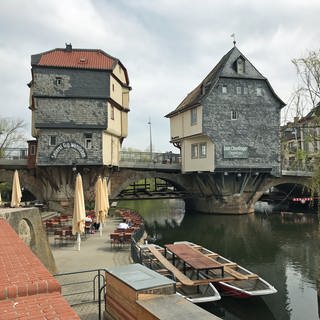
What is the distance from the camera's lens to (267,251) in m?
20.3

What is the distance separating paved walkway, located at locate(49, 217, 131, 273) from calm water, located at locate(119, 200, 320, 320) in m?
3.70

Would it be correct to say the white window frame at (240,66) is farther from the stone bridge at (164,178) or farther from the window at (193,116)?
the stone bridge at (164,178)

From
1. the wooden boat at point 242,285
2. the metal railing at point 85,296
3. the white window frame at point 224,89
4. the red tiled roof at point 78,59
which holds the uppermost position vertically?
the red tiled roof at point 78,59

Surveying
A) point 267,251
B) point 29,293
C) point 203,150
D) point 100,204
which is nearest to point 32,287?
point 29,293

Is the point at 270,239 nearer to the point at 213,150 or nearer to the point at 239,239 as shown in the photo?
the point at 239,239

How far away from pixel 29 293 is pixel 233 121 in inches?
1274

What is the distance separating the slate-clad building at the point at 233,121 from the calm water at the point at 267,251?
18.4 feet

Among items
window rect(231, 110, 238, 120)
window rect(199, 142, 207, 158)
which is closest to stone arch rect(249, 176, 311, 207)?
window rect(199, 142, 207, 158)

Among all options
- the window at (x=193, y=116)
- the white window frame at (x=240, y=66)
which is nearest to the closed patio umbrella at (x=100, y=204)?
the window at (x=193, y=116)

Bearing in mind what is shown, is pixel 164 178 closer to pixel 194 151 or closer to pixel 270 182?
pixel 194 151

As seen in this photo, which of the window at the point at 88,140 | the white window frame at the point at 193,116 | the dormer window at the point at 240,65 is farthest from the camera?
the dormer window at the point at 240,65

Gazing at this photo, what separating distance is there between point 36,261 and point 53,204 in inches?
1055

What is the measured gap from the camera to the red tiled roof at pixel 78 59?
92.8ft

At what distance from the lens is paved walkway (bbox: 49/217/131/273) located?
1195 cm
